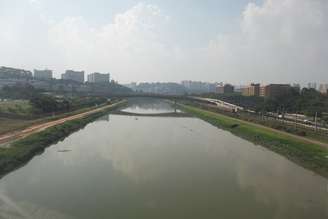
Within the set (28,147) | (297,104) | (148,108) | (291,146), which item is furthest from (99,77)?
(291,146)

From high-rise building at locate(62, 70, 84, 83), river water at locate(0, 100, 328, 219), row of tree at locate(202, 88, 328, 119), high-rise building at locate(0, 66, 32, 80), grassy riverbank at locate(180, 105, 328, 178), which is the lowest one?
river water at locate(0, 100, 328, 219)

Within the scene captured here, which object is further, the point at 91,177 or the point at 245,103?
the point at 245,103

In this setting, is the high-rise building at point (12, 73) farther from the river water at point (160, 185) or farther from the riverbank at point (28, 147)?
the river water at point (160, 185)

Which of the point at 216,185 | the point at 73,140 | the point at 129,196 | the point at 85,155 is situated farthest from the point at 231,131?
the point at 129,196

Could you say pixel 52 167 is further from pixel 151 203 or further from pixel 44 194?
pixel 151 203

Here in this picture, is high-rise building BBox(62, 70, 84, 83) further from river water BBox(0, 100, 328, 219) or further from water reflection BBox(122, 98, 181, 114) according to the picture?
river water BBox(0, 100, 328, 219)

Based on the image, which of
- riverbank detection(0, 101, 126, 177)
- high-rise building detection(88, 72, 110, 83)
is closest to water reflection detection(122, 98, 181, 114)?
riverbank detection(0, 101, 126, 177)

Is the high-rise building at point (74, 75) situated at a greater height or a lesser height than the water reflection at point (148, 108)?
greater

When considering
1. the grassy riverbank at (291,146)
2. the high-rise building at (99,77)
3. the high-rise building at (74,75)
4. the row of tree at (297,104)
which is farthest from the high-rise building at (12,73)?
the grassy riverbank at (291,146)
